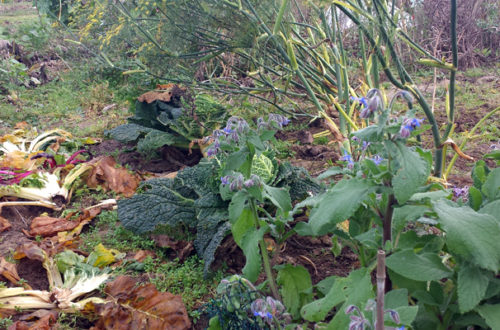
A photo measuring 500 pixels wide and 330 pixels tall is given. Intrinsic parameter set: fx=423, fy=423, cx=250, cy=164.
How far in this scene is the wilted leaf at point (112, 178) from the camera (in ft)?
10.9

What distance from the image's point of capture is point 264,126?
1.64 metres

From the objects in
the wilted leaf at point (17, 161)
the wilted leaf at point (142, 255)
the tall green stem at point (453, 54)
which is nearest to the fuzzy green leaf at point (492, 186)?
the tall green stem at point (453, 54)

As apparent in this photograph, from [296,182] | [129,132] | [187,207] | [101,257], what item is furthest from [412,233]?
[129,132]

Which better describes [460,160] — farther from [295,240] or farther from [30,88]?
[30,88]

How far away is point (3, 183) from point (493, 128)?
4235mm

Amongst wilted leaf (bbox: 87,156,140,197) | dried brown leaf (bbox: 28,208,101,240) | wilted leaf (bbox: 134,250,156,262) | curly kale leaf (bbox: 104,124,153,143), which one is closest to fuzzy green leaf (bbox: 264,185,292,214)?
wilted leaf (bbox: 134,250,156,262)

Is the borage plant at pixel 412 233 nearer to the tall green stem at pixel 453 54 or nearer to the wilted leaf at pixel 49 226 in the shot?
the tall green stem at pixel 453 54

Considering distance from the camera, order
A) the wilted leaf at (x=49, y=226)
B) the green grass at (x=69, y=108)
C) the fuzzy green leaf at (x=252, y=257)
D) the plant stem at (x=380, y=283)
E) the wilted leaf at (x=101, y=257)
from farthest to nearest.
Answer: the green grass at (x=69, y=108)
the wilted leaf at (x=49, y=226)
the wilted leaf at (x=101, y=257)
the fuzzy green leaf at (x=252, y=257)
the plant stem at (x=380, y=283)

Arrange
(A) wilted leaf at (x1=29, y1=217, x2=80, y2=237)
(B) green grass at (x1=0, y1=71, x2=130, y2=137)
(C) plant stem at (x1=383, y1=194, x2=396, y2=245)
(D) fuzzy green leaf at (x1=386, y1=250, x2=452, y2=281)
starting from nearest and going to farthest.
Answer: (D) fuzzy green leaf at (x1=386, y1=250, x2=452, y2=281), (C) plant stem at (x1=383, y1=194, x2=396, y2=245), (A) wilted leaf at (x1=29, y1=217, x2=80, y2=237), (B) green grass at (x1=0, y1=71, x2=130, y2=137)

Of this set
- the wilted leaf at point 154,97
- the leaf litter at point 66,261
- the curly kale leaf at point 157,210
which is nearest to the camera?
the leaf litter at point 66,261

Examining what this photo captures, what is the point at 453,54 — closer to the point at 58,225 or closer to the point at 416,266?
the point at 416,266

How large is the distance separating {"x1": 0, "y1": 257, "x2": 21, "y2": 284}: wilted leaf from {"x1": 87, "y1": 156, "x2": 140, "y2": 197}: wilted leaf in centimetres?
109

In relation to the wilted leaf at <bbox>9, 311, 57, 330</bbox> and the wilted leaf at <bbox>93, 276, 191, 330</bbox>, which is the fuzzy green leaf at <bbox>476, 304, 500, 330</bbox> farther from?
the wilted leaf at <bbox>9, 311, 57, 330</bbox>

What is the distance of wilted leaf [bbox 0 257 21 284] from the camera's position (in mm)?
2201
